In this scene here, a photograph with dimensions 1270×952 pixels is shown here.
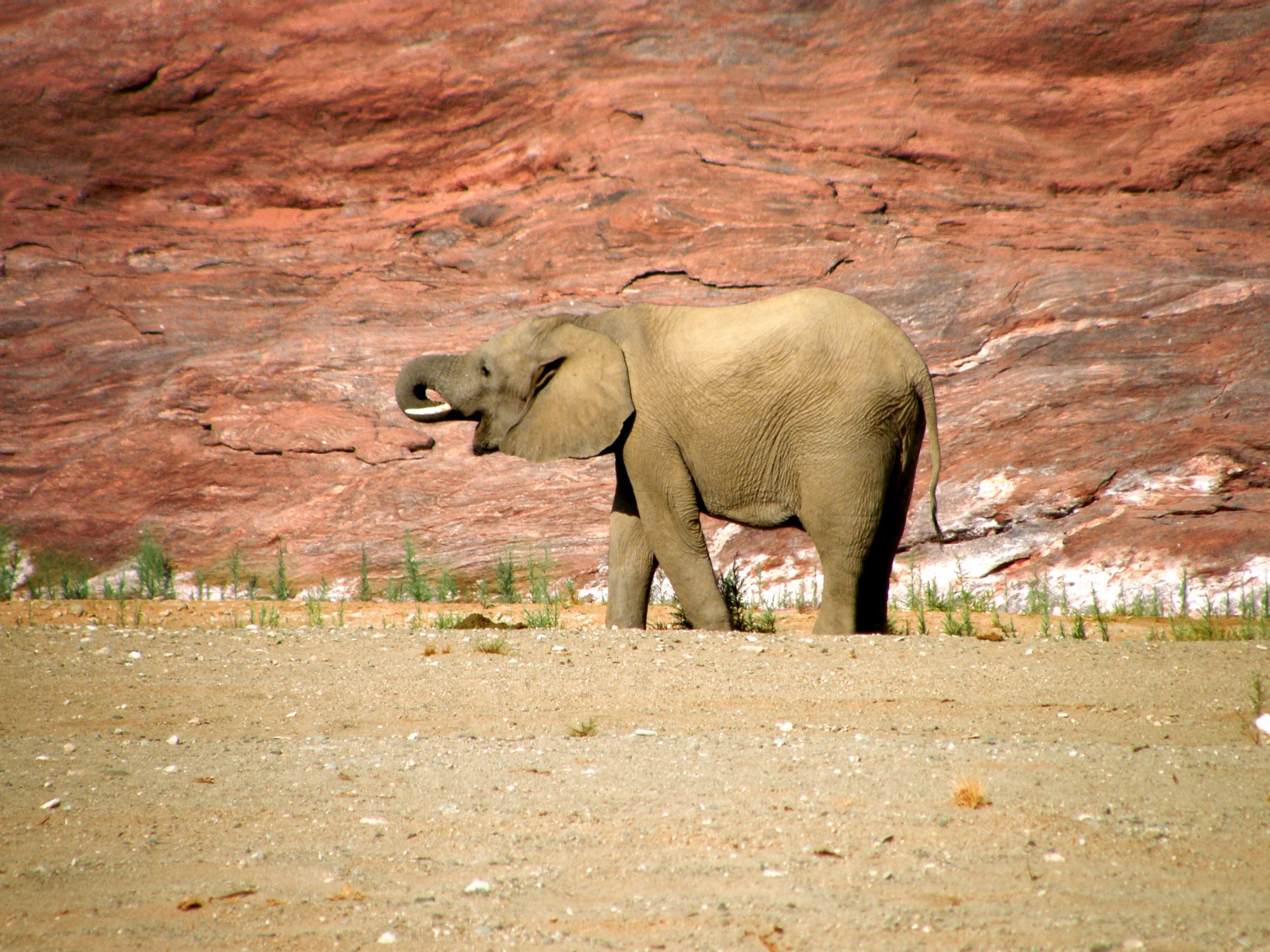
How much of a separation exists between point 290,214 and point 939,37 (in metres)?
9.52

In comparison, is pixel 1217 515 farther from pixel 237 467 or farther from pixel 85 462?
pixel 85 462

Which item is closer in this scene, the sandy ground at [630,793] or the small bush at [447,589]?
the sandy ground at [630,793]

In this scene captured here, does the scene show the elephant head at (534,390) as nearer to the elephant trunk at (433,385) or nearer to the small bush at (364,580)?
the elephant trunk at (433,385)

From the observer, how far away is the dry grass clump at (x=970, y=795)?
3711 mm

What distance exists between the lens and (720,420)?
7.11m

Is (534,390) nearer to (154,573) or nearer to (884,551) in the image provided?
(884,551)

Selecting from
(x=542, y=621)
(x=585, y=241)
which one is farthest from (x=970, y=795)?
(x=585, y=241)

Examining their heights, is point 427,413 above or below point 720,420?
above

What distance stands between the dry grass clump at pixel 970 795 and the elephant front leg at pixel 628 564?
402 cm

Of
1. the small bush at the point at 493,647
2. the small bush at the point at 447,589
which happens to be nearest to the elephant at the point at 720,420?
the small bush at the point at 493,647

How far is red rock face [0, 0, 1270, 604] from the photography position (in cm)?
1233

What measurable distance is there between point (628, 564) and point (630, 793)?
3806 mm

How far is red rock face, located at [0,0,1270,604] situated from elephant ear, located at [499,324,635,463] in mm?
4739

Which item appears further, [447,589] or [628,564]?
[447,589]
